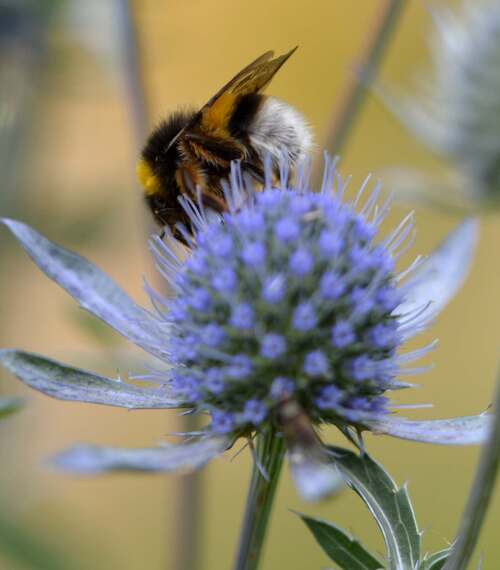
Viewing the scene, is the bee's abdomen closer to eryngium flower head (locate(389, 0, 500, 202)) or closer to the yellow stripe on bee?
the yellow stripe on bee

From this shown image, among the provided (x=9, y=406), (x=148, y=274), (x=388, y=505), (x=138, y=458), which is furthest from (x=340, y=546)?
(x=148, y=274)

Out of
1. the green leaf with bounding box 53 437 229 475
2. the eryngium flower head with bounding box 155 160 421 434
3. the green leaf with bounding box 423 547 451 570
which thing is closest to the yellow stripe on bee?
the eryngium flower head with bounding box 155 160 421 434

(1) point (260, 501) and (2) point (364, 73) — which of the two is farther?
(2) point (364, 73)

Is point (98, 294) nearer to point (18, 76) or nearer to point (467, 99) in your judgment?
point (18, 76)

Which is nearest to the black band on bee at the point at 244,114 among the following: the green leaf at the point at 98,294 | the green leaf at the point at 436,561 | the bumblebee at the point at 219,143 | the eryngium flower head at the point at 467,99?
the bumblebee at the point at 219,143

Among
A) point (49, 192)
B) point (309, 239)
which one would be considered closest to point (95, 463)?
point (309, 239)

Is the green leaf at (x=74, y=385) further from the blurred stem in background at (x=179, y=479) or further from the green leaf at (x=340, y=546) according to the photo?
the blurred stem in background at (x=179, y=479)
